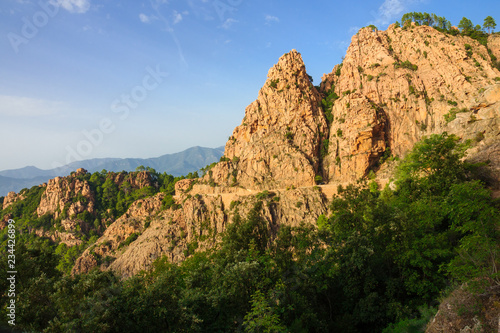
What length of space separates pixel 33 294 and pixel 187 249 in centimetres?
4577

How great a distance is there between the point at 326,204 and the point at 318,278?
3493 centimetres

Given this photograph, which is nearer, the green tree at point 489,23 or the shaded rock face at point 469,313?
the shaded rock face at point 469,313

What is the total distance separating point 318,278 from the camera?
17.3 metres

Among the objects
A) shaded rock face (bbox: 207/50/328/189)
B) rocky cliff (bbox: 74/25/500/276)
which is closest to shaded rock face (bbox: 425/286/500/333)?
rocky cliff (bbox: 74/25/500/276)

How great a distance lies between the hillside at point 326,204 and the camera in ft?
45.4

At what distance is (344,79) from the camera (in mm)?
64125

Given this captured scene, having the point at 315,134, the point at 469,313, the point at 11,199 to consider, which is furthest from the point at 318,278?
the point at 11,199

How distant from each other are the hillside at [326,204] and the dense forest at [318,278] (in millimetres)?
119

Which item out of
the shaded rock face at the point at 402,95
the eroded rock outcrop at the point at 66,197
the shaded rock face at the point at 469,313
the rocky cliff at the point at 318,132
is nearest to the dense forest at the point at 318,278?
the shaded rock face at the point at 469,313

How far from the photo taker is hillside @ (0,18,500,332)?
545 inches

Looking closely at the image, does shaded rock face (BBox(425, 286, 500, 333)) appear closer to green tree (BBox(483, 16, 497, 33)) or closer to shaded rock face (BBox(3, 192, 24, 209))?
green tree (BBox(483, 16, 497, 33))

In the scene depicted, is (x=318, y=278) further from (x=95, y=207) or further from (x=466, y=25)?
(x=95, y=207)

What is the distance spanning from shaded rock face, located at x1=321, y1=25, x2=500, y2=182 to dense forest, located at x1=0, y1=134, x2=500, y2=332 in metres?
31.2

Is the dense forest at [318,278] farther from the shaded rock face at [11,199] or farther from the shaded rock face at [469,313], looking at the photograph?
the shaded rock face at [11,199]
